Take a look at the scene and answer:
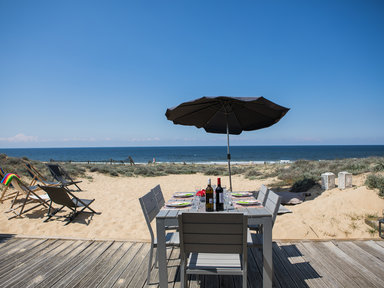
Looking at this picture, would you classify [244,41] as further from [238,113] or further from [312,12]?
[238,113]

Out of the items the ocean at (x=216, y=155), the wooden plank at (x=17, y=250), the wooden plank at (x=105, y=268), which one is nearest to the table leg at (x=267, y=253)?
the wooden plank at (x=105, y=268)

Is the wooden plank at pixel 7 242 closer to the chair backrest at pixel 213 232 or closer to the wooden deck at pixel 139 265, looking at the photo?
the wooden deck at pixel 139 265

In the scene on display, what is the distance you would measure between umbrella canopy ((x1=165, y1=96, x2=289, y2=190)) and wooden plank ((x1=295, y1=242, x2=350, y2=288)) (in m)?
2.28

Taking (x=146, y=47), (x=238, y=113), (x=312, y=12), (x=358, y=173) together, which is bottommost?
(x=358, y=173)

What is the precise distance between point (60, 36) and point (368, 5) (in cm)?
1198

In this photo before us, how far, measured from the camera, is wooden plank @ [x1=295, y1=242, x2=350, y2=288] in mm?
2051

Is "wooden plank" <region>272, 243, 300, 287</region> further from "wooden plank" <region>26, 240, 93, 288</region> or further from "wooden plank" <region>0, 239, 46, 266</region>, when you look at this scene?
"wooden plank" <region>0, 239, 46, 266</region>

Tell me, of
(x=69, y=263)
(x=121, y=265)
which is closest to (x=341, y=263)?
(x=121, y=265)

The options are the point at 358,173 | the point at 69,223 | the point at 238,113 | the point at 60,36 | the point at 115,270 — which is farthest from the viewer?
the point at 60,36

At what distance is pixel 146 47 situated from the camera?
9336 mm

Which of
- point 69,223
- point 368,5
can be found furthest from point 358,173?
point 69,223

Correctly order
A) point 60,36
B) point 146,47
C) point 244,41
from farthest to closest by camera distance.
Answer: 1. point 244,41
2. point 146,47
3. point 60,36

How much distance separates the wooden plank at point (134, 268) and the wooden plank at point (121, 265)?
37mm

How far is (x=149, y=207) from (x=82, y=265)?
3.66ft
